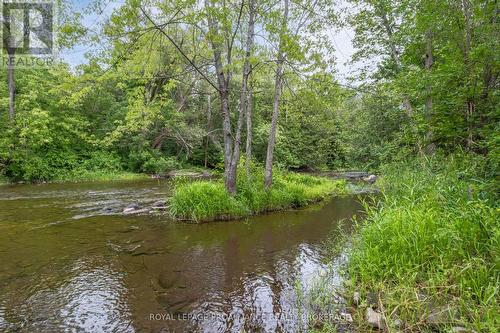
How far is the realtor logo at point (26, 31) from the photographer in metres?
18.7

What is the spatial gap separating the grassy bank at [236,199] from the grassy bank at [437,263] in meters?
5.28

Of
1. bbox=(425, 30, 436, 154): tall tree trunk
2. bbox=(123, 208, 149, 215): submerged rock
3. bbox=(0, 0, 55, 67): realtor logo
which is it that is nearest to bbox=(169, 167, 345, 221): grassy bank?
bbox=(123, 208, 149, 215): submerged rock

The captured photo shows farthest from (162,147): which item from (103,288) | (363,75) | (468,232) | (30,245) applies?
(468,232)

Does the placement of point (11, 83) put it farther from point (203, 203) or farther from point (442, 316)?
point (442, 316)

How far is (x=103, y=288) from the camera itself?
16.6 feet

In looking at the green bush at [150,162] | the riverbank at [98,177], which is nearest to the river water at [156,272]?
the riverbank at [98,177]

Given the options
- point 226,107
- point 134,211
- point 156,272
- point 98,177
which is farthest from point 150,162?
point 156,272

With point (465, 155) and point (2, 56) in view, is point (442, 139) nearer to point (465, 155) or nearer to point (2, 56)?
point (465, 155)

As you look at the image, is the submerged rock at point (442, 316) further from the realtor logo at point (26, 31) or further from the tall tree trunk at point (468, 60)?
the realtor logo at point (26, 31)

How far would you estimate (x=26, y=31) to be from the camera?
20547 mm

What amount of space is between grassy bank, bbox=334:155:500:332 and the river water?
0.94 meters

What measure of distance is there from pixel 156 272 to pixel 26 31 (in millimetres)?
22959

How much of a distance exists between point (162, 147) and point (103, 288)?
1044 inches

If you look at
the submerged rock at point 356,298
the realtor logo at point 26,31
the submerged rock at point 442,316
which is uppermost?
the realtor logo at point 26,31
